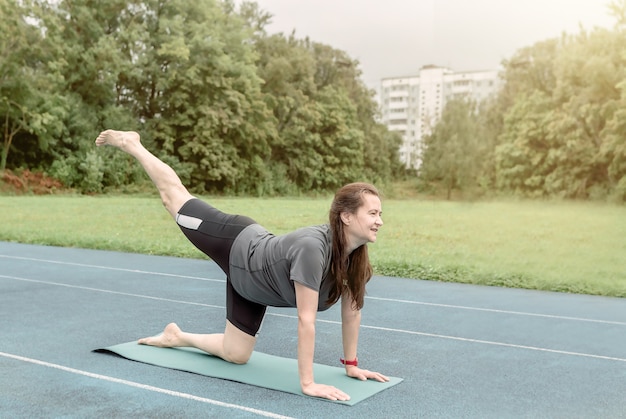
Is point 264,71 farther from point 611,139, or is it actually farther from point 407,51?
point 611,139

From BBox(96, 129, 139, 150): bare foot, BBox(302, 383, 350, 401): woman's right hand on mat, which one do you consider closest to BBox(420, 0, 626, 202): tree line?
BBox(96, 129, 139, 150): bare foot

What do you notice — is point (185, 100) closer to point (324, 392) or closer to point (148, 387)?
point (148, 387)

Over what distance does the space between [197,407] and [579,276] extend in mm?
5512

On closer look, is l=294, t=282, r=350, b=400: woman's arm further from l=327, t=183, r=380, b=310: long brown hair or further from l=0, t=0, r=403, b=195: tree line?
l=0, t=0, r=403, b=195: tree line

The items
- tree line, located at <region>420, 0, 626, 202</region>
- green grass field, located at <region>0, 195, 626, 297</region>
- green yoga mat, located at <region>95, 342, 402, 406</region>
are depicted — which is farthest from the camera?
tree line, located at <region>420, 0, 626, 202</region>

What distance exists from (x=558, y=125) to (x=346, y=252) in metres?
11.4

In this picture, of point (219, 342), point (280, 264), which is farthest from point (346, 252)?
point (219, 342)

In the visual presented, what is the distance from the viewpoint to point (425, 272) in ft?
24.7

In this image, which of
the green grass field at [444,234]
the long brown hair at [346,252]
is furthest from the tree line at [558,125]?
the long brown hair at [346,252]

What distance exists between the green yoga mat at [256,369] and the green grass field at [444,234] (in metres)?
3.62

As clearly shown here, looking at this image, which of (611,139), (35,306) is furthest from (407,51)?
(35,306)

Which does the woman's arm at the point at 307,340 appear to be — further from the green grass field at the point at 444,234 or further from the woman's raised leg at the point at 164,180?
the green grass field at the point at 444,234

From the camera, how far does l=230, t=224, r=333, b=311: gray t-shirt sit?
9.86ft

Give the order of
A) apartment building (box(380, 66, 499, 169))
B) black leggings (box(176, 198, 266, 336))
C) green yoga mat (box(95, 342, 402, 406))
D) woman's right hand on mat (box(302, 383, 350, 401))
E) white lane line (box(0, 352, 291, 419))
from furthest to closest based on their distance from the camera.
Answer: apartment building (box(380, 66, 499, 169))
black leggings (box(176, 198, 266, 336))
green yoga mat (box(95, 342, 402, 406))
woman's right hand on mat (box(302, 383, 350, 401))
white lane line (box(0, 352, 291, 419))
